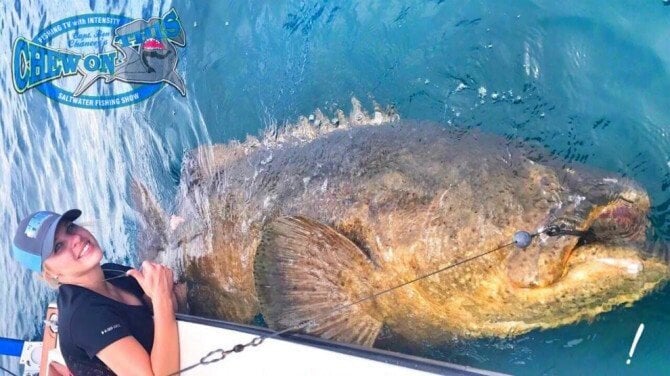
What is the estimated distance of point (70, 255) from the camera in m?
2.91

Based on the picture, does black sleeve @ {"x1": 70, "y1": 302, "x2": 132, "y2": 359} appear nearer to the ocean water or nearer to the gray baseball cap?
the gray baseball cap

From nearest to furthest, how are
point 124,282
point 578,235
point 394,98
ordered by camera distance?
point 578,235 → point 124,282 → point 394,98

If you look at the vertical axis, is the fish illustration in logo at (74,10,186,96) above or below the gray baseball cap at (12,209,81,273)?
above

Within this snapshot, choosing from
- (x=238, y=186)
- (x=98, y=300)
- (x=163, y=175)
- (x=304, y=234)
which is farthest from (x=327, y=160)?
(x=163, y=175)

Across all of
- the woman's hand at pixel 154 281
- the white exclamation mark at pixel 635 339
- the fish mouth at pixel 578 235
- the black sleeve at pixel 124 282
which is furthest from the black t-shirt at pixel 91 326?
the white exclamation mark at pixel 635 339

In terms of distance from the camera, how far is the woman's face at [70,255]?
2.89 meters

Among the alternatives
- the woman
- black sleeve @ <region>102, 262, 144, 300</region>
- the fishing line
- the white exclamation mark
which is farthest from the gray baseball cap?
the white exclamation mark

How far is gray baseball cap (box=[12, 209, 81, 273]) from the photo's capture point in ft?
9.53

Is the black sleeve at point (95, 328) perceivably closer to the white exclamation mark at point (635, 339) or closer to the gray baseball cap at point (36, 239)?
the gray baseball cap at point (36, 239)

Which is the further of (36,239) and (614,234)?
(36,239)

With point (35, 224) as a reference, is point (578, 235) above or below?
below

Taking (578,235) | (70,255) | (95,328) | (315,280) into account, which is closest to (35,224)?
(70,255)

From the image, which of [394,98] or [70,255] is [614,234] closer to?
[394,98]

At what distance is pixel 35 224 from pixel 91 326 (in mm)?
759
